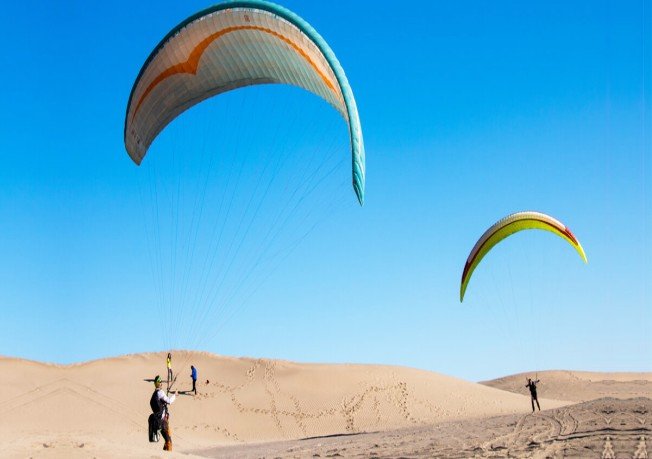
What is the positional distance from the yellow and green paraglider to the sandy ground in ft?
16.0

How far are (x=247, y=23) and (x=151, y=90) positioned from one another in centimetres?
278

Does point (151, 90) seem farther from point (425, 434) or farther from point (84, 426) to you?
point (84, 426)

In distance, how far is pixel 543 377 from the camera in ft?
173

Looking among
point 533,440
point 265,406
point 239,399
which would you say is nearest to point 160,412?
point 533,440

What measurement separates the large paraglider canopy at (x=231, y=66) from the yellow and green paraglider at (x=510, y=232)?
10193 millimetres

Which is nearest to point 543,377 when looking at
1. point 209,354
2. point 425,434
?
point 209,354

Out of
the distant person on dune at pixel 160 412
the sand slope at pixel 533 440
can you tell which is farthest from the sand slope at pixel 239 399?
the distant person on dune at pixel 160 412

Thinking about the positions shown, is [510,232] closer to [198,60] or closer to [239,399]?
[198,60]

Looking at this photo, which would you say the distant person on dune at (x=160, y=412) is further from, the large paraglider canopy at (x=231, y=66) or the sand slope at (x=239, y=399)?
the sand slope at (x=239, y=399)

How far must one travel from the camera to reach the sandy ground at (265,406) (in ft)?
59.9

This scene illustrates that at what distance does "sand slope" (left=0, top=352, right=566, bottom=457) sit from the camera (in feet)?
72.7

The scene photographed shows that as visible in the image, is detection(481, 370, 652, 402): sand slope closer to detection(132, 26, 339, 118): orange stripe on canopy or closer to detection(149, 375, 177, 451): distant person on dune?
detection(149, 375, 177, 451): distant person on dune

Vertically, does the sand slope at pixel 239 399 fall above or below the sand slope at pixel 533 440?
above

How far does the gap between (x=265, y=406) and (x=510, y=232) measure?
12065 millimetres
